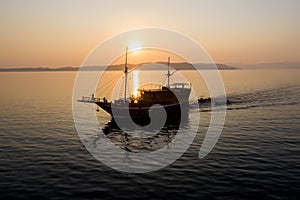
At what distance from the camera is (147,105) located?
3002 inches

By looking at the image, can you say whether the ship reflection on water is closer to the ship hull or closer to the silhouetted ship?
the ship hull

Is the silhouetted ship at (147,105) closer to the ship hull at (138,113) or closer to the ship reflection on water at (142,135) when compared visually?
the ship hull at (138,113)

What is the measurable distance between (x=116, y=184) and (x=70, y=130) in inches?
1185

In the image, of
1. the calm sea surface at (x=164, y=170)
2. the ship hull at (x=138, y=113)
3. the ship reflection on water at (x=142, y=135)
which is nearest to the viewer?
the calm sea surface at (x=164, y=170)

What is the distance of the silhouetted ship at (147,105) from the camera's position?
73188 millimetres

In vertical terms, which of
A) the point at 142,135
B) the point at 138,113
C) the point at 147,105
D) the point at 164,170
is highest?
the point at 147,105

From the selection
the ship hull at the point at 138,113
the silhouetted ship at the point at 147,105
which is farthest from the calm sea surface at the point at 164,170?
the silhouetted ship at the point at 147,105

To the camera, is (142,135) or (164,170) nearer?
(164,170)

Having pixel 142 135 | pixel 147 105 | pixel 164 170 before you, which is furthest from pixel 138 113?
pixel 164 170

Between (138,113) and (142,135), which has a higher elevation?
(138,113)

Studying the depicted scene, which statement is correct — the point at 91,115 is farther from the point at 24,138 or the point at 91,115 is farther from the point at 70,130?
the point at 24,138

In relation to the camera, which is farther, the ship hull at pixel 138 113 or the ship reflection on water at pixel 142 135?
the ship hull at pixel 138 113

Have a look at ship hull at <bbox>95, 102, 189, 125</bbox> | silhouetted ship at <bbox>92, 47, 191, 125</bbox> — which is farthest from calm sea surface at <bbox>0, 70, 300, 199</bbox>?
silhouetted ship at <bbox>92, 47, 191, 125</bbox>

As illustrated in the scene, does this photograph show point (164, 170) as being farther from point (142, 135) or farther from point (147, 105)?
point (147, 105)
